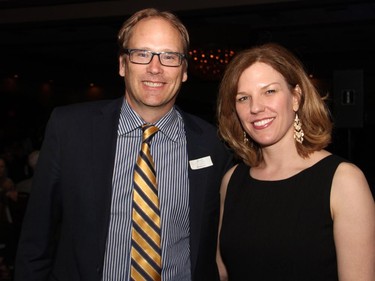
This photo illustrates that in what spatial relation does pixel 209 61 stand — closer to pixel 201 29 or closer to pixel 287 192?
pixel 201 29

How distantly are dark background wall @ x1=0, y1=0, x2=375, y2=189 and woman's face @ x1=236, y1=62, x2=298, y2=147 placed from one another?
3545mm

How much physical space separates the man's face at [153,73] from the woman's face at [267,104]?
29 cm

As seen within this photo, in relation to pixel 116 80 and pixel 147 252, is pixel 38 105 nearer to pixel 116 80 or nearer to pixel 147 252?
pixel 116 80

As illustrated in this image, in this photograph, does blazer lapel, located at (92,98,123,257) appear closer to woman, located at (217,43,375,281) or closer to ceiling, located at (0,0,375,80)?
woman, located at (217,43,375,281)

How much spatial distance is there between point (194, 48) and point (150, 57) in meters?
3.95

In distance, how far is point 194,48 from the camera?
579cm

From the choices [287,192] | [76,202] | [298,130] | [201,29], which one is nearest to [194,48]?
[201,29]

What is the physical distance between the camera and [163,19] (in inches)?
78.1

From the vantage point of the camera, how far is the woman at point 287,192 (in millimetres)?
1717

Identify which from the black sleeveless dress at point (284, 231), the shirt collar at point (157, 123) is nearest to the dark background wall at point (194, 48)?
the shirt collar at point (157, 123)

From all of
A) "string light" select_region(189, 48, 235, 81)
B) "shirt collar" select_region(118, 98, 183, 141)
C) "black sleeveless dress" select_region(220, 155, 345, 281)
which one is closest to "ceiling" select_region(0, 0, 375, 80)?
"string light" select_region(189, 48, 235, 81)

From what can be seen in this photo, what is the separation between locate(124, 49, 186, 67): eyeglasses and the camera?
193cm

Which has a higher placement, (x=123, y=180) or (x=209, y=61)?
(x=209, y=61)

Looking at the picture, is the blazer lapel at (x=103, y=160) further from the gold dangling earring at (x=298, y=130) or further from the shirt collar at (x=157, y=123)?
the gold dangling earring at (x=298, y=130)
